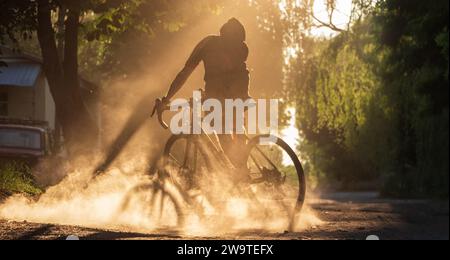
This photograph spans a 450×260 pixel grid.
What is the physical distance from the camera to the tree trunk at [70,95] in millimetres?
Answer: 18203

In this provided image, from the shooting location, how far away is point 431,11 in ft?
85.3

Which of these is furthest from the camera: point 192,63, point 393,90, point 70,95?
point 393,90

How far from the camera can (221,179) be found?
962 centimetres

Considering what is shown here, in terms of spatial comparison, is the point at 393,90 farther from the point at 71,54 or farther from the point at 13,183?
the point at 13,183

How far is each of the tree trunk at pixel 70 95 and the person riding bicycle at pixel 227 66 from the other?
29.3 ft

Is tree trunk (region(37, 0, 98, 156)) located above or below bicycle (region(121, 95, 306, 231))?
above

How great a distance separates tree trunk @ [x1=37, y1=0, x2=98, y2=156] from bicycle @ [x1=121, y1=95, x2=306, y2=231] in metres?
8.14

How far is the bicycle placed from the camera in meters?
9.46

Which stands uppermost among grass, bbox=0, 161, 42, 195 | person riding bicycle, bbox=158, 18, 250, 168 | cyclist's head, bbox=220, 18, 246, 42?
cyclist's head, bbox=220, 18, 246, 42

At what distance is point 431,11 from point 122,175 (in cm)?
1533

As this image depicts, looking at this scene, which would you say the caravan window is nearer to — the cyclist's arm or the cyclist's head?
the cyclist's arm

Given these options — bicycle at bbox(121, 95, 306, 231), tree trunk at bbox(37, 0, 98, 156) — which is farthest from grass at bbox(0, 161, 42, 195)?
tree trunk at bbox(37, 0, 98, 156)

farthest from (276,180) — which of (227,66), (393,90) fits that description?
(393,90)

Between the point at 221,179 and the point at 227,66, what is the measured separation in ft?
3.60
